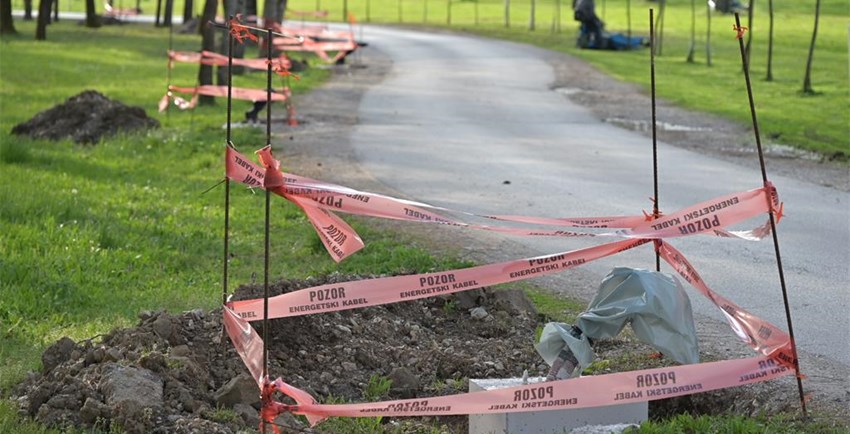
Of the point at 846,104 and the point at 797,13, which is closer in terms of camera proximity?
the point at 846,104

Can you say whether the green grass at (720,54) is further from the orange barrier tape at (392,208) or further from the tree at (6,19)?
the orange barrier tape at (392,208)

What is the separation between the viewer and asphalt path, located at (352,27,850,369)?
29.6 feet

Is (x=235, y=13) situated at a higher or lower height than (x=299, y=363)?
higher

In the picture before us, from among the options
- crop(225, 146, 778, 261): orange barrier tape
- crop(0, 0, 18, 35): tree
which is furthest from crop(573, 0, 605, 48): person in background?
crop(225, 146, 778, 261): orange barrier tape

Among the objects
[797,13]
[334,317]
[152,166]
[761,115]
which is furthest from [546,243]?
[797,13]

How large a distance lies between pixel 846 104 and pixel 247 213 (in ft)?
48.7

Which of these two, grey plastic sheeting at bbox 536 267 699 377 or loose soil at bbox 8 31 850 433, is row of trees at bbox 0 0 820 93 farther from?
grey plastic sheeting at bbox 536 267 699 377

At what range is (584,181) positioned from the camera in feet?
46.3

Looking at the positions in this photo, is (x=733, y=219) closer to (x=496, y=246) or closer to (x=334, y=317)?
(x=334, y=317)

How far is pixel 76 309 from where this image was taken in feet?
26.4

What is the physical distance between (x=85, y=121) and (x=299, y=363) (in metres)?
12.0

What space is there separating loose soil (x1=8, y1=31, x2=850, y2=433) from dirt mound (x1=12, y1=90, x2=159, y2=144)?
33.1 feet

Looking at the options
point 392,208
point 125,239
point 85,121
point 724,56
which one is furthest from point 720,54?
point 392,208

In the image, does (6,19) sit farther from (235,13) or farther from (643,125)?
(643,125)
